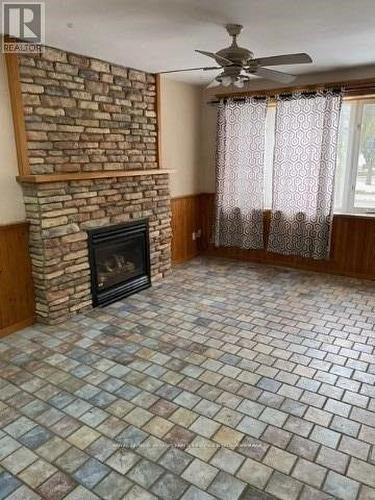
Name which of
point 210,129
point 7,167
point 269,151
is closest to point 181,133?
point 210,129

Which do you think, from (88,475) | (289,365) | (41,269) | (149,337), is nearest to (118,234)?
(41,269)

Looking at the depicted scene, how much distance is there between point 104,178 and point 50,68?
3.43ft

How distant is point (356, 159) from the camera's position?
14.8 feet

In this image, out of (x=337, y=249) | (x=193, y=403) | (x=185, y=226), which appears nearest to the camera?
(x=193, y=403)

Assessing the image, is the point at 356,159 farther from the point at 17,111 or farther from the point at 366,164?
the point at 17,111

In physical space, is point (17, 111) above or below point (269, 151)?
above

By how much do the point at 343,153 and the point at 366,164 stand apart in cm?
30

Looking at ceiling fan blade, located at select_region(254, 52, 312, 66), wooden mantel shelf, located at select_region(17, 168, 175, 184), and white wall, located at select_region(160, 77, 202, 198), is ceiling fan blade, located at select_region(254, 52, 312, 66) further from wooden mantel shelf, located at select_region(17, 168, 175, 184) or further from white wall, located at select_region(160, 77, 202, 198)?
white wall, located at select_region(160, 77, 202, 198)

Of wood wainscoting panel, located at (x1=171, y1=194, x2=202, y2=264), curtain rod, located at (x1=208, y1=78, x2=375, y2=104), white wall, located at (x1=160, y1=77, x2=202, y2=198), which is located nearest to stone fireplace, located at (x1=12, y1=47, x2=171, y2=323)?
white wall, located at (x1=160, y1=77, x2=202, y2=198)

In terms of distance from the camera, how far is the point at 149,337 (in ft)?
10.3

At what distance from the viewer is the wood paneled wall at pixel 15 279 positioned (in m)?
3.14

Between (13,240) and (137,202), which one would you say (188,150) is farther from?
(13,240)

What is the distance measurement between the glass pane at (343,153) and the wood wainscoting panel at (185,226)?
6.37 feet

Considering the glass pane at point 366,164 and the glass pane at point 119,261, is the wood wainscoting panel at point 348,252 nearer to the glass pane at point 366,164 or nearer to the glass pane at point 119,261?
the glass pane at point 366,164
